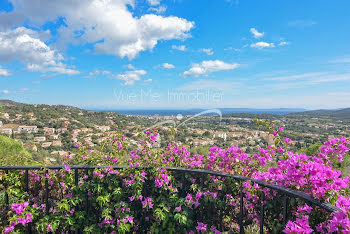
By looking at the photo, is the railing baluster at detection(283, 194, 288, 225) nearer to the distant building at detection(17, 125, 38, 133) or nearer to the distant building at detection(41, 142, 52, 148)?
the distant building at detection(41, 142, 52, 148)

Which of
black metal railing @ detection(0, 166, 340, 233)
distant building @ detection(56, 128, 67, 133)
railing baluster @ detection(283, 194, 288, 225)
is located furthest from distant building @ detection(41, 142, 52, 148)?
railing baluster @ detection(283, 194, 288, 225)

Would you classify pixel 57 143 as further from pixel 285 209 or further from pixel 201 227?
pixel 285 209

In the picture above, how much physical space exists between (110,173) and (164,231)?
78 centimetres

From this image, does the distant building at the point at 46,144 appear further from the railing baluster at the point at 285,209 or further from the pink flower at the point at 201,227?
the railing baluster at the point at 285,209

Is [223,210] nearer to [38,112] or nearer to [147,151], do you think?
[147,151]

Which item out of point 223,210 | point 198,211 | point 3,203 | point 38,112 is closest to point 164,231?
point 198,211

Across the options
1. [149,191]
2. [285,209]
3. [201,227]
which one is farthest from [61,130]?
[285,209]

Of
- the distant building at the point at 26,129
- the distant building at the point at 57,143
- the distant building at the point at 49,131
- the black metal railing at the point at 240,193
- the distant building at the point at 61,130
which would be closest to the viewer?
the black metal railing at the point at 240,193

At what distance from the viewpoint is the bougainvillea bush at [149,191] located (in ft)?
6.31

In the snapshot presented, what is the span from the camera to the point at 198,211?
2.08m

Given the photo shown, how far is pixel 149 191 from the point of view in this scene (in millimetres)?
2191

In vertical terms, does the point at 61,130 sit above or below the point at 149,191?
below

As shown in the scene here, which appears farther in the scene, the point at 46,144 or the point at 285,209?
the point at 46,144

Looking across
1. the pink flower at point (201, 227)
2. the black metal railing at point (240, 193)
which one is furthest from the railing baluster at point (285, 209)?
the pink flower at point (201, 227)
